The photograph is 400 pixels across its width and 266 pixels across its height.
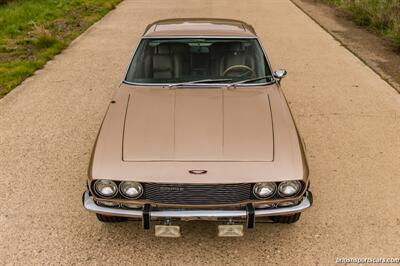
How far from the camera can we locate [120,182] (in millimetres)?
3371

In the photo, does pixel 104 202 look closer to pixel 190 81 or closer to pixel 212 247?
pixel 212 247

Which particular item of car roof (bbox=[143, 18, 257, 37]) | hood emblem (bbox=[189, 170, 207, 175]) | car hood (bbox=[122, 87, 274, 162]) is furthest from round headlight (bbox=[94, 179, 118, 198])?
car roof (bbox=[143, 18, 257, 37])

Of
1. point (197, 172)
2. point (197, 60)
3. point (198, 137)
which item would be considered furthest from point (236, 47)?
point (197, 172)

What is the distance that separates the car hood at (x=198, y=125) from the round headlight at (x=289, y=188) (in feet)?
0.78

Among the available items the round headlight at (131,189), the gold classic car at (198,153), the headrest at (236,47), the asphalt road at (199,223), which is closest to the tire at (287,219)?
the gold classic car at (198,153)

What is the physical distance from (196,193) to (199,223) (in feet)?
2.69

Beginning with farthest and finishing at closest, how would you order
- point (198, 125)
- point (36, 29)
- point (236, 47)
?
A: point (36, 29)
point (236, 47)
point (198, 125)

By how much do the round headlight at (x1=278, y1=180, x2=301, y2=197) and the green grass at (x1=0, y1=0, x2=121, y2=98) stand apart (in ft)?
19.1

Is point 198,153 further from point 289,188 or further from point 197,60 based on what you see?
point 197,60

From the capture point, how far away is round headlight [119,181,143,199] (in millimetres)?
3357

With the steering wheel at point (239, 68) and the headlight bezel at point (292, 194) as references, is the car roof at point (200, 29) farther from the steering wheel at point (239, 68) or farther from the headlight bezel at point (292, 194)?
the headlight bezel at point (292, 194)

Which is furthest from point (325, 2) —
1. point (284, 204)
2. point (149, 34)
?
point (284, 204)

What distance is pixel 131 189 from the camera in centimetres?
337

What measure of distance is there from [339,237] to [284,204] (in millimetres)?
837
